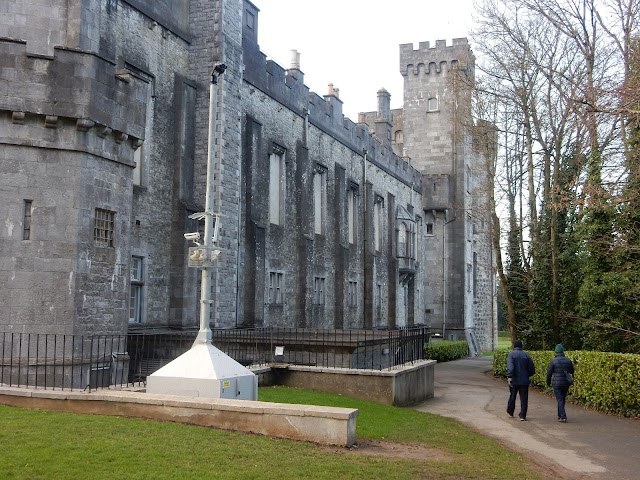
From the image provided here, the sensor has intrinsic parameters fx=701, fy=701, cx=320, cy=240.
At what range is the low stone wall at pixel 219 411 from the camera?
9719mm

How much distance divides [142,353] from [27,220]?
4159 millimetres

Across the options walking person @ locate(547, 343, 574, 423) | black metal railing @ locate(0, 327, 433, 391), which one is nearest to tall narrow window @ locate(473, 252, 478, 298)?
black metal railing @ locate(0, 327, 433, 391)

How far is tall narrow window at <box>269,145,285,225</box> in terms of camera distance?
2791cm

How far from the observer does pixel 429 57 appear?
50.3 meters

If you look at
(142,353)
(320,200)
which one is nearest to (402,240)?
(320,200)

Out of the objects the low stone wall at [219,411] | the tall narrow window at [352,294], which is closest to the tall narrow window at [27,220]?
the low stone wall at [219,411]

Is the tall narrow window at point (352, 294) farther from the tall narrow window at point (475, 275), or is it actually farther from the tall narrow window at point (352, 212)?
the tall narrow window at point (475, 275)

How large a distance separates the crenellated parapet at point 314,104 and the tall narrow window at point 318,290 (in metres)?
7.08

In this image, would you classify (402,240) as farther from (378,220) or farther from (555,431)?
(555,431)

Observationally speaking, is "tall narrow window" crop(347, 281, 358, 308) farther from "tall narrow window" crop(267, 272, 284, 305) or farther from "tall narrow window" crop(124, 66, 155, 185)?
"tall narrow window" crop(124, 66, 155, 185)

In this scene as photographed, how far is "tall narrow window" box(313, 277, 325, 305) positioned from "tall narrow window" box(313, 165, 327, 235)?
7.69 feet

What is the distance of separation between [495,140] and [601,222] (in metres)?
8.07

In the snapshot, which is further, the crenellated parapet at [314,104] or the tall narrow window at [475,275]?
the tall narrow window at [475,275]

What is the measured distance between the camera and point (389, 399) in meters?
15.8
